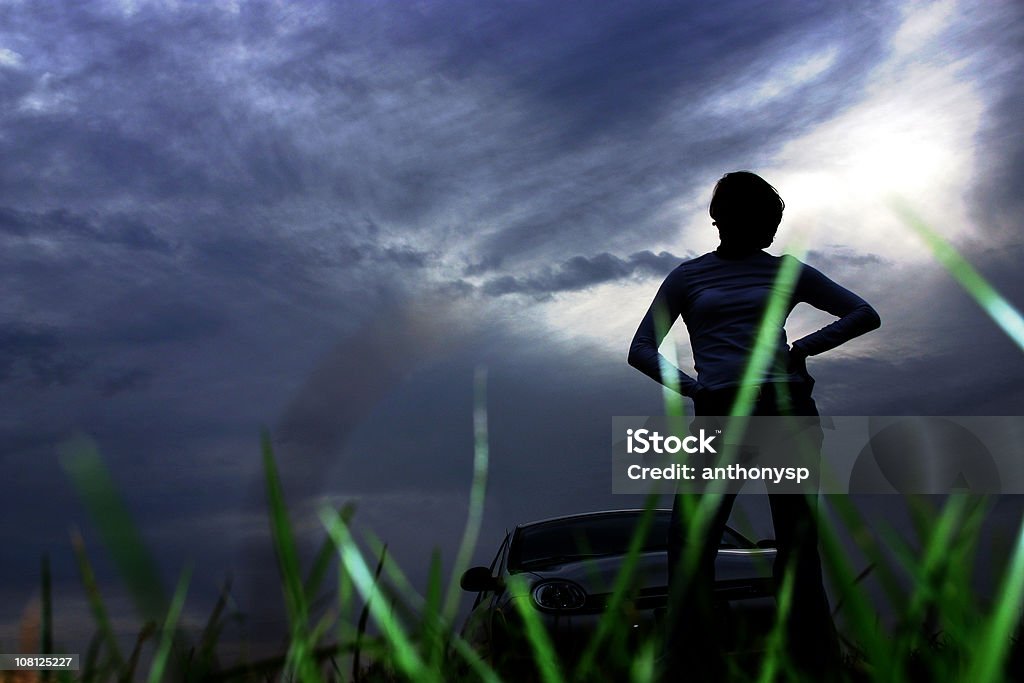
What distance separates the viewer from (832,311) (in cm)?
363

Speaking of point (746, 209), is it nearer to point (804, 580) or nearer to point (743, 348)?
point (743, 348)

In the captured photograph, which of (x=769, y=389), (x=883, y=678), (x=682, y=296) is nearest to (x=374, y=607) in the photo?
(x=883, y=678)

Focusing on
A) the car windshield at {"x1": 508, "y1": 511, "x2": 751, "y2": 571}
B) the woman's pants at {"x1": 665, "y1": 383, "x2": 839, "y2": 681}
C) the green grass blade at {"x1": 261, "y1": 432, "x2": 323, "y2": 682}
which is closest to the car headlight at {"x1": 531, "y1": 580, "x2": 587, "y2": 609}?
the car windshield at {"x1": 508, "y1": 511, "x2": 751, "y2": 571}

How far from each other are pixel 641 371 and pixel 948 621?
247cm

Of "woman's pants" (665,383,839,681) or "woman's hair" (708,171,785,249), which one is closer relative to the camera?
"woman's pants" (665,383,839,681)

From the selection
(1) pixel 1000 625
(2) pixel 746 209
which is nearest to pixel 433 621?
(1) pixel 1000 625

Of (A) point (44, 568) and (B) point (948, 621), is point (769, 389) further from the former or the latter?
(A) point (44, 568)

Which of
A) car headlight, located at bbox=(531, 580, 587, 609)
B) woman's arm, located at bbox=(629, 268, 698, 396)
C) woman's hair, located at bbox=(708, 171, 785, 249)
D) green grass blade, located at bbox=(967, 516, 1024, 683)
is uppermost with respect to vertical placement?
woman's hair, located at bbox=(708, 171, 785, 249)

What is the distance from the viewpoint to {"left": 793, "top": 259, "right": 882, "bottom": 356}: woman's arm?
11.1 feet

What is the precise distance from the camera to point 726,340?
340cm

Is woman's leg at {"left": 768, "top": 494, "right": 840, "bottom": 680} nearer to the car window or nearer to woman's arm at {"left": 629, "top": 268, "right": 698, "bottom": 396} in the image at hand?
woman's arm at {"left": 629, "top": 268, "right": 698, "bottom": 396}

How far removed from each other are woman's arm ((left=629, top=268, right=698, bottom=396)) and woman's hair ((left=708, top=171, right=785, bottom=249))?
0.95 ft

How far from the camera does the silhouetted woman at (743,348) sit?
3.13 metres

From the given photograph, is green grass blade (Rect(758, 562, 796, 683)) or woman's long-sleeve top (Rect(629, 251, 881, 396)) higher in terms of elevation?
woman's long-sleeve top (Rect(629, 251, 881, 396))
